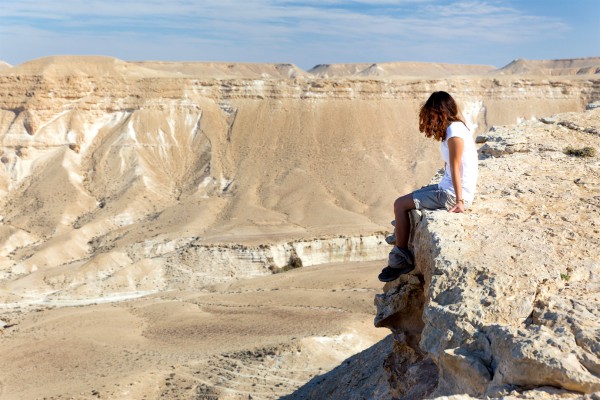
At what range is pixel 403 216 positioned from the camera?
738 cm

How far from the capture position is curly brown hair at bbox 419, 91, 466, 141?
23.8 ft

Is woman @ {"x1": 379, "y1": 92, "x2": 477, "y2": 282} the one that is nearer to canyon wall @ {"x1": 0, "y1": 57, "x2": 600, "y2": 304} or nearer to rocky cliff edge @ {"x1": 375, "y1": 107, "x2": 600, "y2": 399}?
rocky cliff edge @ {"x1": 375, "y1": 107, "x2": 600, "y2": 399}

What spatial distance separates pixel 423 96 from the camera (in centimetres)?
5969

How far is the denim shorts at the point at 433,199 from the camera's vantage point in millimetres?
7259

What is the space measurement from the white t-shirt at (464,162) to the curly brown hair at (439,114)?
8 centimetres

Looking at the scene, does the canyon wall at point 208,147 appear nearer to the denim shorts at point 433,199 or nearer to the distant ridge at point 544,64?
the denim shorts at point 433,199

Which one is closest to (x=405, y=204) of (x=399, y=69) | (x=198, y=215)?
(x=198, y=215)

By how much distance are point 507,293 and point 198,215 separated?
4132 centimetres

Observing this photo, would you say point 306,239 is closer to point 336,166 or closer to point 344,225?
point 344,225

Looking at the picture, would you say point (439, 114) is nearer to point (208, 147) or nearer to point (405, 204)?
point (405, 204)

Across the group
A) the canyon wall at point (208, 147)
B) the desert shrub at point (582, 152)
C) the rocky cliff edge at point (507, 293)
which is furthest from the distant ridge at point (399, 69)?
the rocky cliff edge at point (507, 293)

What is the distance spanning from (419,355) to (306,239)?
100 feet

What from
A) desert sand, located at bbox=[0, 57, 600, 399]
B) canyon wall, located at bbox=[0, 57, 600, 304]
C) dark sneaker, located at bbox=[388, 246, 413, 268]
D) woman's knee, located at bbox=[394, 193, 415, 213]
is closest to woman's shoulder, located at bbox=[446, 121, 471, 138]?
woman's knee, located at bbox=[394, 193, 415, 213]

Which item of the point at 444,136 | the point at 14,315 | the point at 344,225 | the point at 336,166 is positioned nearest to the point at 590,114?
the point at 444,136
